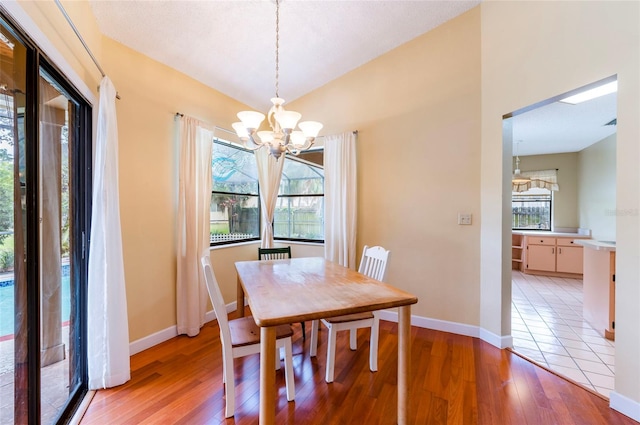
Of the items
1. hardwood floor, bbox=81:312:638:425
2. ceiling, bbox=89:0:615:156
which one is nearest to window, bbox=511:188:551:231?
ceiling, bbox=89:0:615:156

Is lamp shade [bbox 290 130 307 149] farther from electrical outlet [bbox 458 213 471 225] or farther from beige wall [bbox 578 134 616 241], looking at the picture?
beige wall [bbox 578 134 616 241]

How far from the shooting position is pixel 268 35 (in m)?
2.46

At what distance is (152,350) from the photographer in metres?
2.40

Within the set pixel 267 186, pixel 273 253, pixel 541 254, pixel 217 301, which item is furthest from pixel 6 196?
pixel 541 254

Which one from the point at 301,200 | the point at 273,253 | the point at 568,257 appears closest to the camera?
the point at 273,253

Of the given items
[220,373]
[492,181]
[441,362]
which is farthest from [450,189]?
[220,373]

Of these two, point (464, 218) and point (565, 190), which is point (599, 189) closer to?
point (565, 190)

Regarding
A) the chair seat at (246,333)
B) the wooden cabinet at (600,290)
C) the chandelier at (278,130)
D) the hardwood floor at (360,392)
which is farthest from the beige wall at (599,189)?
the chair seat at (246,333)

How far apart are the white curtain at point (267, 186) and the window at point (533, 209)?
5.29 metres

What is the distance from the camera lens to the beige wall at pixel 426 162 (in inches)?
106

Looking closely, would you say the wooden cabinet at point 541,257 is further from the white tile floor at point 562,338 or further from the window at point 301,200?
the window at point 301,200

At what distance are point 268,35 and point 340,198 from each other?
1848 mm

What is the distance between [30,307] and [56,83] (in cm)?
127

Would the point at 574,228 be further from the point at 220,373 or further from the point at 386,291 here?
the point at 220,373
